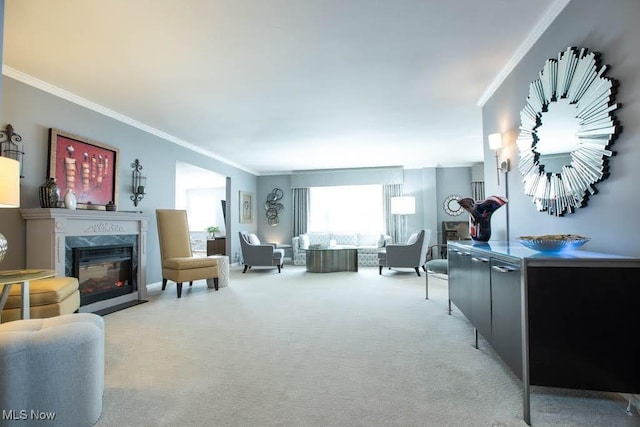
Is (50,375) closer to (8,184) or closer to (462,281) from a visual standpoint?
(8,184)

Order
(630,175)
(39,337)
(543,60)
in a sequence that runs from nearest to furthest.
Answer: (39,337)
(630,175)
(543,60)

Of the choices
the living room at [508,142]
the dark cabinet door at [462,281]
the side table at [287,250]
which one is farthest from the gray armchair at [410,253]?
the side table at [287,250]

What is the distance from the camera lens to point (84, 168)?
3781 millimetres

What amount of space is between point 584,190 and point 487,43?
1.49m

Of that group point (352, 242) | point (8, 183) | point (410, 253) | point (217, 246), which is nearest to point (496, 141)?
point (410, 253)

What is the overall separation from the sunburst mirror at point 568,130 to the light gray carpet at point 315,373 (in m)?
1.22

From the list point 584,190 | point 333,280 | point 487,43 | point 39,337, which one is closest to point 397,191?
point 333,280

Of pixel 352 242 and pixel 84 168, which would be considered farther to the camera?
pixel 352 242

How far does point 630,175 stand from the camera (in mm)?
1594

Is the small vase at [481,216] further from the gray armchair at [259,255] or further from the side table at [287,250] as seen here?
the side table at [287,250]

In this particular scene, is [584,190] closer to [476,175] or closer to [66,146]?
[66,146]

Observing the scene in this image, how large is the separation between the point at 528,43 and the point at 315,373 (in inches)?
118

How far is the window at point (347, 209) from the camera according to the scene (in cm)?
848

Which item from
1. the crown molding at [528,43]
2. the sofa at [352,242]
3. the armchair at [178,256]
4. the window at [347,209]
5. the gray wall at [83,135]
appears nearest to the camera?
the crown molding at [528,43]
